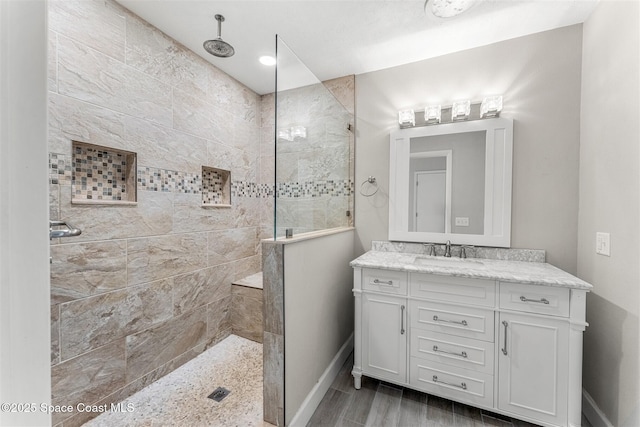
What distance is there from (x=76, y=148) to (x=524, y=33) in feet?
10.1

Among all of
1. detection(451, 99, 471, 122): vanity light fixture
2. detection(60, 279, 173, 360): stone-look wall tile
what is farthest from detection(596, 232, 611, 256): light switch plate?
detection(60, 279, 173, 360): stone-look wall tile

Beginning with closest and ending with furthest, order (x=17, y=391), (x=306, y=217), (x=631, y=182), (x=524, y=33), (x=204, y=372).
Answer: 1. (x=17, y=391)
2. (x=631, y=182)
3. (x=306, y=217)
4. (x=524, y=33)
5. (x=204, y=372)

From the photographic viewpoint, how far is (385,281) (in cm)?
176

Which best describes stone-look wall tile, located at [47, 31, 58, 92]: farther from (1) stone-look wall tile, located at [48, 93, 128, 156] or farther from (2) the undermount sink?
(2) the undermount sink

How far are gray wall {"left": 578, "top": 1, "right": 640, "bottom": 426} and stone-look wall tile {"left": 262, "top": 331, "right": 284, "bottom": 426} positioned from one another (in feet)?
5.58

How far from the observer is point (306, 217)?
68.2 inches

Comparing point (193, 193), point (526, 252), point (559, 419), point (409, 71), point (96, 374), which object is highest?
point (409, 71)

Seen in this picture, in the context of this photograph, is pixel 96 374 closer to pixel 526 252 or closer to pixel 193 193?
pixel 193 193

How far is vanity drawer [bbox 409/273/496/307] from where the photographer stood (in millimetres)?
1533

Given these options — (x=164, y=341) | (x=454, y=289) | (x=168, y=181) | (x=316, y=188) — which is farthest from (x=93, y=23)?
(x=454, y=289)

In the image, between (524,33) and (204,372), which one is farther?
(204,372)

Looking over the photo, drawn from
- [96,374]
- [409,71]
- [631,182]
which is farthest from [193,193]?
[631,182]

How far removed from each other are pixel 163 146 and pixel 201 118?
18.2 inches

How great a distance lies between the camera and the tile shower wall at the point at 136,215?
142cm
